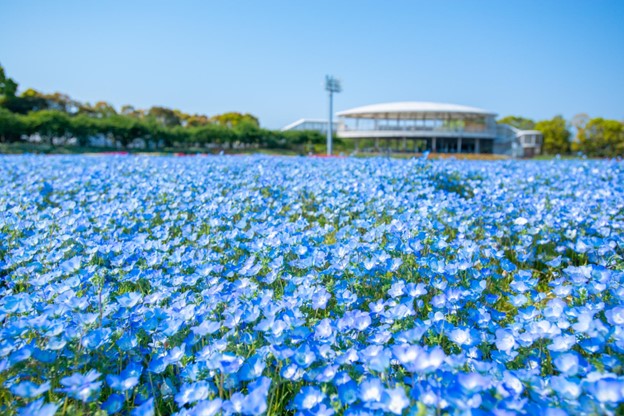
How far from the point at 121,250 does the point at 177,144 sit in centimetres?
4388

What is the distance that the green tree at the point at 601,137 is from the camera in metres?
45.8

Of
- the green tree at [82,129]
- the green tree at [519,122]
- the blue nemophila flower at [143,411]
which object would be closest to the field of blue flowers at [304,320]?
the blue nemophila flower at [143,411]

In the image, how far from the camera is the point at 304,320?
176 cm

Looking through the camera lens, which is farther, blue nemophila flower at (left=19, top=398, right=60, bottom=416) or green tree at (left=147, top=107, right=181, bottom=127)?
green tree at (left=147, top=107, right=181, bottom=127)

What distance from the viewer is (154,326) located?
1.83 metres

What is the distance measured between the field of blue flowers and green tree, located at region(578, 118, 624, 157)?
50341 millimetres

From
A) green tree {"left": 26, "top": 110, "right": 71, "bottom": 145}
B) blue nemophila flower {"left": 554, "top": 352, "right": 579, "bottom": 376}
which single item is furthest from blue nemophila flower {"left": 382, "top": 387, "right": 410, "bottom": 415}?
green tree {"left": 26, "top": 110, "right": 71, "bottom": 145}

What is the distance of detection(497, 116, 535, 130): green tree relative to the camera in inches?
3147

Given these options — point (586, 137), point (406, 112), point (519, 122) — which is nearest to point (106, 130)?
point (406, 112)

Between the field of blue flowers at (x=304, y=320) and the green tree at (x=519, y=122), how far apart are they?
85.0m

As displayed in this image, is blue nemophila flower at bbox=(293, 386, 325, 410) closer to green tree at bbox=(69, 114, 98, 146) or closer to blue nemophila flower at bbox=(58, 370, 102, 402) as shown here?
blue nemophila flower at bbox=(58, 370, 102, 402)

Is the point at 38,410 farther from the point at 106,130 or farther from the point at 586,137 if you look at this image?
the point at 586,137

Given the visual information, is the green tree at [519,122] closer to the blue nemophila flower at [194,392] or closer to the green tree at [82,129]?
the green tree at [82,129]

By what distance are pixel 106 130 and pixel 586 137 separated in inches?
1875
